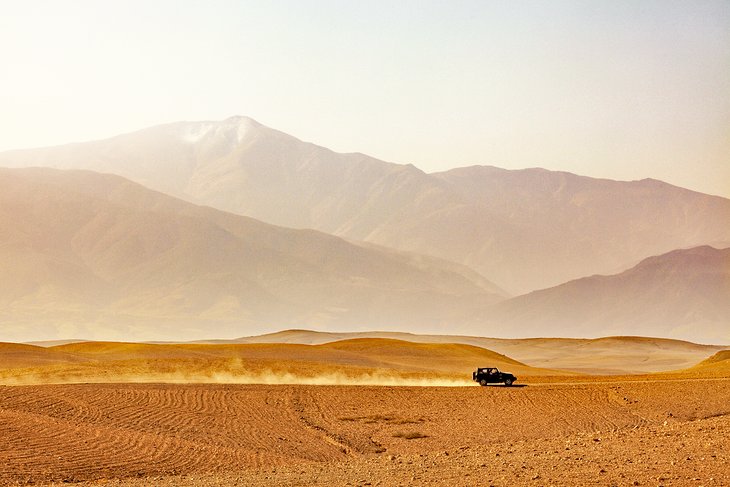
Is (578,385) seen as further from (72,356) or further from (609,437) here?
(72,356)

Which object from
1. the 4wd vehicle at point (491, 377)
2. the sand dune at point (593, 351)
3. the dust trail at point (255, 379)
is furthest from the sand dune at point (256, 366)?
the sand dune at point (593, 351)

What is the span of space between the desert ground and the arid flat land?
0.08m

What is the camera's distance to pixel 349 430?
33.1 metres

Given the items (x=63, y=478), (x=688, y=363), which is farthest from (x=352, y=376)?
(x=688, y=363)

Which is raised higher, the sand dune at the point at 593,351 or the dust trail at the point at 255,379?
the sand dune at the point at 593,351

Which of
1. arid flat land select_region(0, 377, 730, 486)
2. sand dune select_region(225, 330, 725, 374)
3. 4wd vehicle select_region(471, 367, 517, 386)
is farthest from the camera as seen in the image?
sand dune select_region(225, 330, 725, 374)

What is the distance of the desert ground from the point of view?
20.4 m

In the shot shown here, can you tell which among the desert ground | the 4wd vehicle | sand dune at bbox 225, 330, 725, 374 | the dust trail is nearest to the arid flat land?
the desert ground

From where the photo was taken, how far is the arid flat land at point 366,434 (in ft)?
66.1

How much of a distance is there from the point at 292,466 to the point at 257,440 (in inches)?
206

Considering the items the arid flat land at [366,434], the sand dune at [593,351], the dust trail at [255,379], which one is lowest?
the arid flat land at [366,434]

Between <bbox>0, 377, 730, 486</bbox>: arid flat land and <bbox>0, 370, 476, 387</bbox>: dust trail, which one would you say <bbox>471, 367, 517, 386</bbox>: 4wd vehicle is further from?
<bbox>0, 370, 476, 387</bbox>: dust trail

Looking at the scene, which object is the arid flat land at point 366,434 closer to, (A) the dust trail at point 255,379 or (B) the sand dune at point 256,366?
(A) the dust trail at point 255,379

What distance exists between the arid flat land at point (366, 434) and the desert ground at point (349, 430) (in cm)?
8
